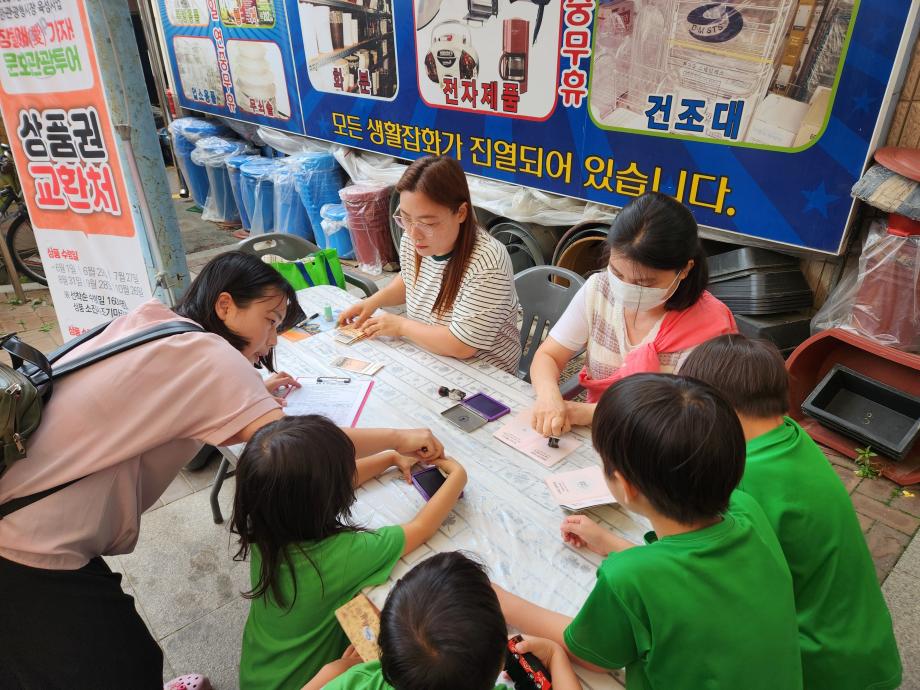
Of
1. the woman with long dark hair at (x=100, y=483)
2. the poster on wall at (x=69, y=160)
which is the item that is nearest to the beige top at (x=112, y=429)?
the woman with long dark hair at (x=100, y=483)

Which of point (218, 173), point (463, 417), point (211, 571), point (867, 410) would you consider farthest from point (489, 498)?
point (218, 173)

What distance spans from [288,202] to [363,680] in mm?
5415

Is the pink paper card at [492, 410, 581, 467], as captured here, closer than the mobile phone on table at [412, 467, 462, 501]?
No

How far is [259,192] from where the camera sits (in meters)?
5.91

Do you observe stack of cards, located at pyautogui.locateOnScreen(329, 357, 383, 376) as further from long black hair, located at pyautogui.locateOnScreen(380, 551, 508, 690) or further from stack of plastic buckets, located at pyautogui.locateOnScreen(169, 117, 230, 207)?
stack of plastic buckets, located at pyautogui.locateOnScreen(169, 117, 230, 207)

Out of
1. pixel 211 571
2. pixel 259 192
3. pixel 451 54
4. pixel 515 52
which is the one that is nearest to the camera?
pixel 211 571

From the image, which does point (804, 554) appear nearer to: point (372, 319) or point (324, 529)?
point (324, 529)

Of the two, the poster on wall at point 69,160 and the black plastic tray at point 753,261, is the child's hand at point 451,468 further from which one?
the black plastic tray at point 753,261

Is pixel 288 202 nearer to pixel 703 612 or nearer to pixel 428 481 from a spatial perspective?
pixel 428 481

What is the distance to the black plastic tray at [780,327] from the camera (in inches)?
A: 111

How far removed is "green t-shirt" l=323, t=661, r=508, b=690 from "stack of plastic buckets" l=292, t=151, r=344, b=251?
4744mm

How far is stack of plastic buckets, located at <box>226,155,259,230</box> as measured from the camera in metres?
6.18

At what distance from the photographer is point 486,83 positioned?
3.73 m

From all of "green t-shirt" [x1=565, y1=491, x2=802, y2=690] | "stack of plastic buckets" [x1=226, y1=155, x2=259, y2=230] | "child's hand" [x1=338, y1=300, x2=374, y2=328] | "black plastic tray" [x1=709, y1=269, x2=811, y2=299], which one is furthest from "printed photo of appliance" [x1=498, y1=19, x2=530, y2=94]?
"stack of plastic buckets" [x1=226, y1=155, x2=259, y2=230]
